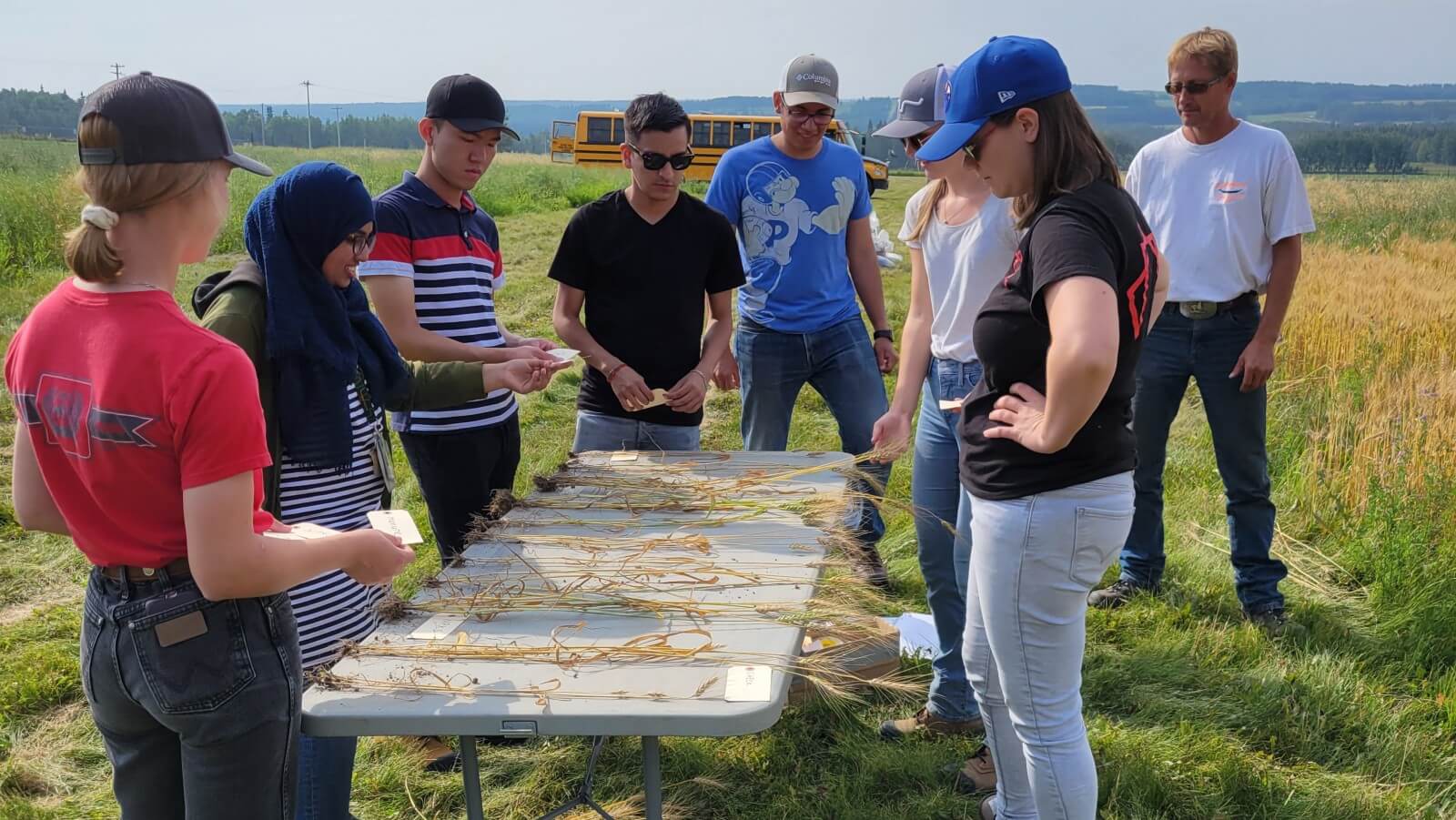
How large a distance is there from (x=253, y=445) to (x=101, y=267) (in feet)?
1.03

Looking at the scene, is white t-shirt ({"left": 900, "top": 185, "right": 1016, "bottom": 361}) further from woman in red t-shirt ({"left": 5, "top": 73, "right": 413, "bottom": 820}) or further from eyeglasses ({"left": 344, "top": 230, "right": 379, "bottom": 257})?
woman in red t-shirt ({"left": 5, "top": 73, "right": 413, "bottom": 820})

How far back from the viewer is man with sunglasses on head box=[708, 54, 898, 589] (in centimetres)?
391

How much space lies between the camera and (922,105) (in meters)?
2.86

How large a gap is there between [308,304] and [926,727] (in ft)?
6.95

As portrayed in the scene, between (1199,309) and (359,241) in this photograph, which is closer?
(359,241)

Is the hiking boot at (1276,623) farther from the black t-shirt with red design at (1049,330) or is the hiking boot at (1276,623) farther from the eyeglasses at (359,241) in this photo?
the eyeglasses at (359,241)

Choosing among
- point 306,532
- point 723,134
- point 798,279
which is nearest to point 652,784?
point 306,532

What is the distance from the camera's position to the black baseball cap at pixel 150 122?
1468mm

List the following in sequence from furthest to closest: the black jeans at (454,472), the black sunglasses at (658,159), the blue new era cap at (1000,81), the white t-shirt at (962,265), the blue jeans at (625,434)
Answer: the blue jeans at (625,434) < the black sunglasses at (658,159) < the black jeans at (454,472) < the white t-shirt at (962,265) < the blue new era cap at (1000,81)

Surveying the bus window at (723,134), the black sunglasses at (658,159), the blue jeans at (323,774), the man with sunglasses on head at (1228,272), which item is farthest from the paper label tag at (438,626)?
the bus window at (723,134)

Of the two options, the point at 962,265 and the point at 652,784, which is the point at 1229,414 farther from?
the point at 652,784

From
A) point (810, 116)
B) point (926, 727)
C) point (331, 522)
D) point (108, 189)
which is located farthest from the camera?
point (810, 116)

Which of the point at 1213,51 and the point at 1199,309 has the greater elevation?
the point at 1213,51

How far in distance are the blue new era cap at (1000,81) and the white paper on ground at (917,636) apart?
6.45ft
